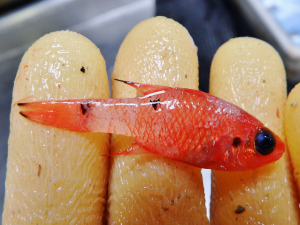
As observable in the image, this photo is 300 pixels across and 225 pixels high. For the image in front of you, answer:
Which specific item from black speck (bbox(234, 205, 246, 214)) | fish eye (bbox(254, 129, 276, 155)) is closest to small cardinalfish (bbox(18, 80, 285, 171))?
fish eye (bbox(254, 129, 276, 155))

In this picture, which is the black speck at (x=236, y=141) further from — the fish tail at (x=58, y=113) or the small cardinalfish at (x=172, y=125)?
the fish tail at (x=58, y=113)

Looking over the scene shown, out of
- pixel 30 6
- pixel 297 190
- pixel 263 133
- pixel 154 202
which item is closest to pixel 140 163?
pixel 154 202

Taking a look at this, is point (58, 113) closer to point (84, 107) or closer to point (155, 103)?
point (84, 107)

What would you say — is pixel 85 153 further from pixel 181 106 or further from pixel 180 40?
pixel 180 40

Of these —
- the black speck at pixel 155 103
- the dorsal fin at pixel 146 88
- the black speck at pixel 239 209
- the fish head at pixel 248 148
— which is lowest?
the black speck at pixel 239 209

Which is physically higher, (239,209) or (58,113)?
(58,113)

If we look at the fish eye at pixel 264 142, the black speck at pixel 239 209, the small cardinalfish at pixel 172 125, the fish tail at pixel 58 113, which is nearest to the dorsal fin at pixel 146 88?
the small cardinalfish at pixel 172 125

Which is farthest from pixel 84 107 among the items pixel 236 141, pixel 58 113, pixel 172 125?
pixel 236 141
